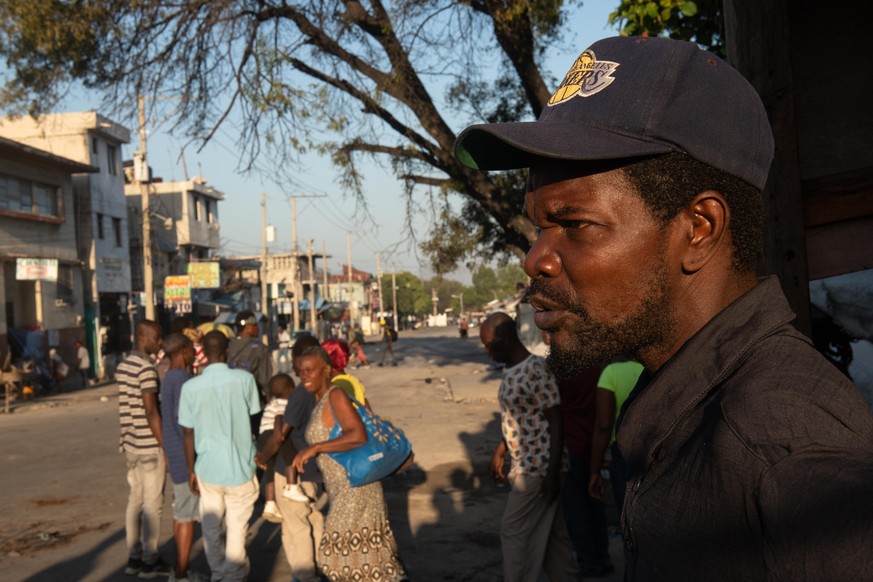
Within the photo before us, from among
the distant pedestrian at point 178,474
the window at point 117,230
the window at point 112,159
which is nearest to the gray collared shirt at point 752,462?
the distant pedestrian at point 178,474

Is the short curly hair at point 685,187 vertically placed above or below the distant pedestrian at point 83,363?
above

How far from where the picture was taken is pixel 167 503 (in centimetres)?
823

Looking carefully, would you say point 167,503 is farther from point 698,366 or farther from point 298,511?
point 698,366

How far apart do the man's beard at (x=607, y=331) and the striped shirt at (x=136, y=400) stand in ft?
17.1

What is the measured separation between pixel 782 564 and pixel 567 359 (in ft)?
1.58

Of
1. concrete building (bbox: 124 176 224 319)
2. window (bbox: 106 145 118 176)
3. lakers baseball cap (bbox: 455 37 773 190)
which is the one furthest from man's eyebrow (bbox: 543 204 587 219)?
concrete building (bbox: 124 176 224 319)

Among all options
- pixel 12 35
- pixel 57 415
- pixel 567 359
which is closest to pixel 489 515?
pixel 567 359

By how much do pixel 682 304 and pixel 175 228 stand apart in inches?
1738

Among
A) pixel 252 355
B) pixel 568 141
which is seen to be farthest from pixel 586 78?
pixel 252 355

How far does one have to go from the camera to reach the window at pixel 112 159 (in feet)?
109

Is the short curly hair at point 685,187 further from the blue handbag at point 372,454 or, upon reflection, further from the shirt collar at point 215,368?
the shirt collar at point 215,368

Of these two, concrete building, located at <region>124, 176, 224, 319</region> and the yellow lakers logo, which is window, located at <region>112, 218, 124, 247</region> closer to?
concrete building, located at <region>124, 176, 224, 319</region>

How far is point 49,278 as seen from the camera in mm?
24797

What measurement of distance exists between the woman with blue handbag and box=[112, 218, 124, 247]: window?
103 feet
